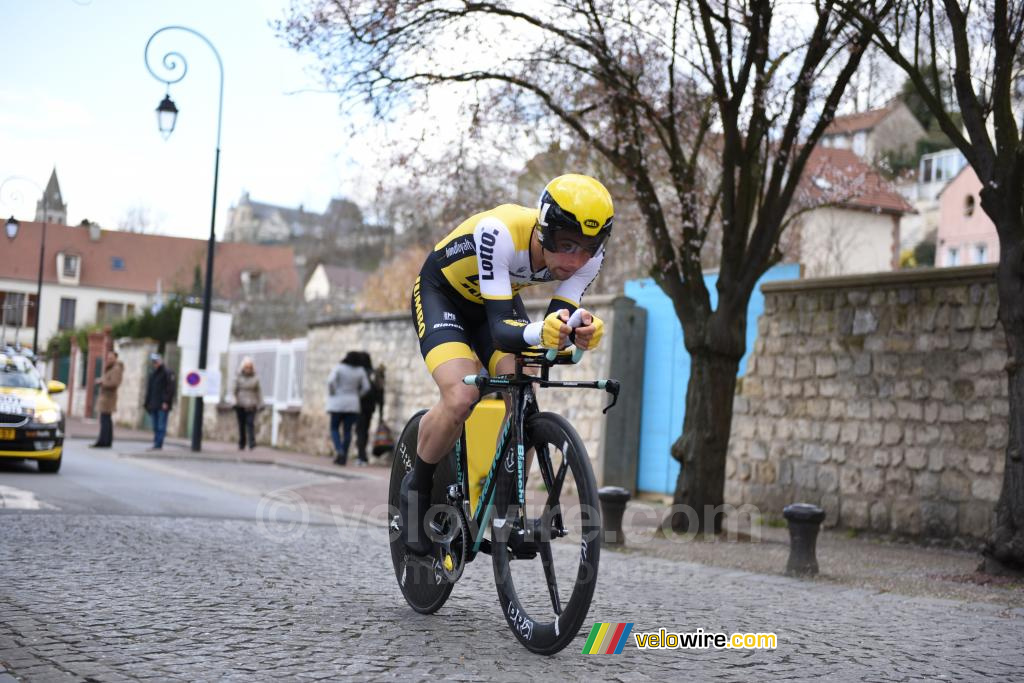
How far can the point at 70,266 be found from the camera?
17.6m

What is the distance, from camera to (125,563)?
647cm

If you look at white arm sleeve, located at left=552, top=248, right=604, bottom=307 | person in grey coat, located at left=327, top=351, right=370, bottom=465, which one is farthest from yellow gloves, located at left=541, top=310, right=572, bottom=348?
person in grey coat, located at left=327, top=351, right=370, bottom=465

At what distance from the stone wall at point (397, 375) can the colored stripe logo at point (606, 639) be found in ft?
34.5

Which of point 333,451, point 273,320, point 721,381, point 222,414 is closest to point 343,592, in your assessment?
point 721,381

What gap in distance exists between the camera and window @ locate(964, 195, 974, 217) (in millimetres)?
44500

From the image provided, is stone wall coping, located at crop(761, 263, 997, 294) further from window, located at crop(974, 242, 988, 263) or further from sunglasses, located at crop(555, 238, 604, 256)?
window, located at crop(974, 242, 988, 263)

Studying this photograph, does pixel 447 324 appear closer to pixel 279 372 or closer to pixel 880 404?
pixel 880 404

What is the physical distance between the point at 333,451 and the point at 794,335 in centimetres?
1253

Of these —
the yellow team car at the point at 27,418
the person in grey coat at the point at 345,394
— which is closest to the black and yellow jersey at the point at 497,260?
the yellow team car at the point at 27,418

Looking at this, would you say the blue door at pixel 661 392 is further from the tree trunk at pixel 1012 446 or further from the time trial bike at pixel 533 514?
the time trial bike at pixel 533 514

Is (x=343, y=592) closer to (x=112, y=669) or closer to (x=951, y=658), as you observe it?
(x=112, y=669)

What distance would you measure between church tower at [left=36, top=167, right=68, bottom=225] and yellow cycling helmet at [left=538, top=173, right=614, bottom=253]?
24.5 ft

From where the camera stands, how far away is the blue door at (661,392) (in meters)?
15.4

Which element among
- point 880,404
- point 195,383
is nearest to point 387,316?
point 195,383
